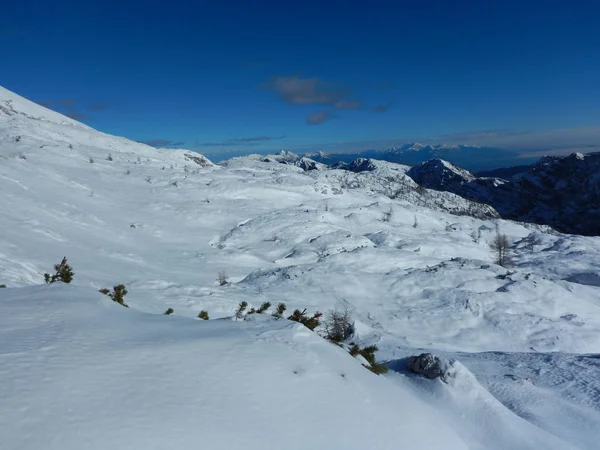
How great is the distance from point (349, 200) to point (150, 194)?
34.7m

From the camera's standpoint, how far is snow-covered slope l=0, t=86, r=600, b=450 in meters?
4.97

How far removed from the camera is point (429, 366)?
30.5 feet

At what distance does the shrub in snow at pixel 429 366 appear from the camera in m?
9.00

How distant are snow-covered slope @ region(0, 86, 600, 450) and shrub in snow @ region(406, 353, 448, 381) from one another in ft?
1.10

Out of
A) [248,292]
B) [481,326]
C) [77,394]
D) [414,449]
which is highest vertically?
[77,394]

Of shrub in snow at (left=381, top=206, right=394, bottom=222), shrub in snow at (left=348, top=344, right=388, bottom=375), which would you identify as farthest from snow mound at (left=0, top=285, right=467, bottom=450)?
shrub in snow at (left=381, top=206, right=394, bottom=222)

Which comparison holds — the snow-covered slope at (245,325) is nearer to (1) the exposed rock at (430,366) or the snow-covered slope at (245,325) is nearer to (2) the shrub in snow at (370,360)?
(1) the exposed rock at (430,366)

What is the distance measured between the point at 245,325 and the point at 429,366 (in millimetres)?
4788

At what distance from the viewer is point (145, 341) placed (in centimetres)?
644

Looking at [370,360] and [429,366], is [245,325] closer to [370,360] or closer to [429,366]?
[370,360]

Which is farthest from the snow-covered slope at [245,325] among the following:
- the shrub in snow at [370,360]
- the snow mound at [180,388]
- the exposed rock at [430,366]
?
the shrub in snow at [370,360]

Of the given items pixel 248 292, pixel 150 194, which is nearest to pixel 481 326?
pixel 248 292

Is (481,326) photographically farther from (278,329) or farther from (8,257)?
(8,257)

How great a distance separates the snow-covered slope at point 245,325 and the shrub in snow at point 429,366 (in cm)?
33
